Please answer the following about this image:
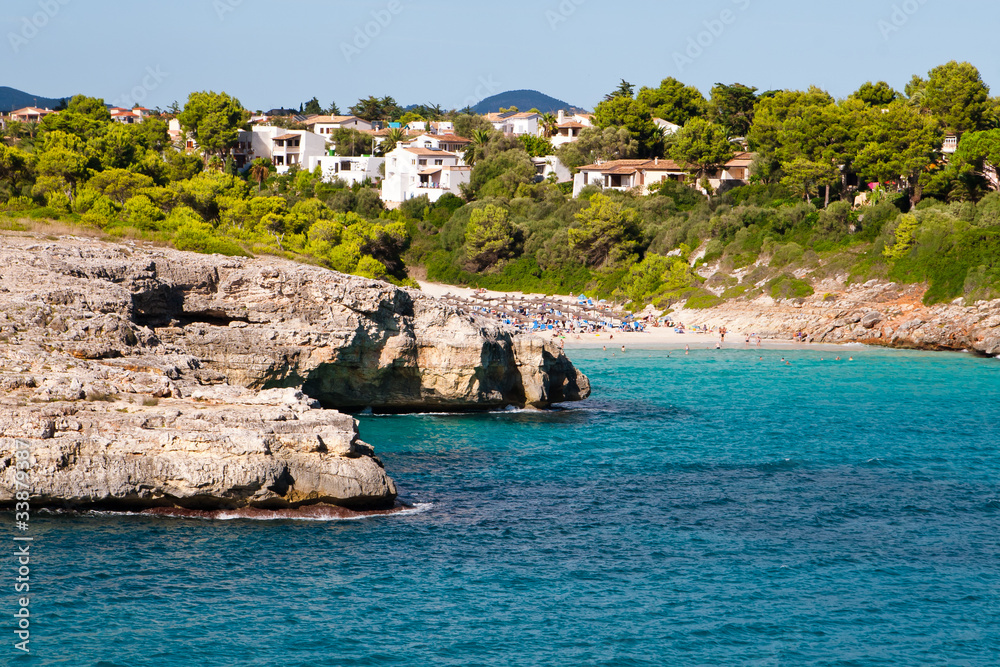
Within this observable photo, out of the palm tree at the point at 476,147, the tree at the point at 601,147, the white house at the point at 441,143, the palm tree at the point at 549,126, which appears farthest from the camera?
the palm tree at the point at 549,126

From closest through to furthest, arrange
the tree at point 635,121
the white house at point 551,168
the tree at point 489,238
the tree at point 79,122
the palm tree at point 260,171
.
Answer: the tree at point 79,122
the tree at point 489,238
the tree at point 635,121
the white house at point 551,168
the palm tree at point 260,171

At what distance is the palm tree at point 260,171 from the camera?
395 ft

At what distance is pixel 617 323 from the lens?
252 feet

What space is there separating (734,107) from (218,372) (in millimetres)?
91908

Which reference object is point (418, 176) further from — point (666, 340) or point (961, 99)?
point (961, 99)

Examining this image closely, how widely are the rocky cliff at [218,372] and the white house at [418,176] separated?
2807 inches

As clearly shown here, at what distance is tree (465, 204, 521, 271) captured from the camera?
323 ft

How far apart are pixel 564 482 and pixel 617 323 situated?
45399 mm

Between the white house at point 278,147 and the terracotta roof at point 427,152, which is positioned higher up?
the white house at point 278,147

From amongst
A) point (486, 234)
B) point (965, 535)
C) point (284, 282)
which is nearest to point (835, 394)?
point (965, 535)

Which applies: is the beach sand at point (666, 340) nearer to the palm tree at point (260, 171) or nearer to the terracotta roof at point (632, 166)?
the terracotta roof at point (632, 166)

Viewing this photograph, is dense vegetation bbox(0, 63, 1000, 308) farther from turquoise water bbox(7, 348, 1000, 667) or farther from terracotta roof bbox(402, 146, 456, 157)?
turquoise water bbox(7, 348, 1000, 667)
